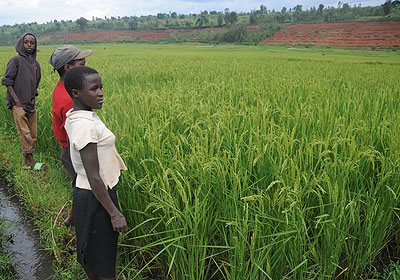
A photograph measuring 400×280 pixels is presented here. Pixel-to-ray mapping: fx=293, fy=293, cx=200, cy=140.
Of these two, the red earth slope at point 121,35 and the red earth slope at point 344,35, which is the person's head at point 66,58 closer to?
the red earth slope at point 344,35

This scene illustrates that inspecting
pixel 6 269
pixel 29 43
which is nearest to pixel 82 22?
pixel 29 43

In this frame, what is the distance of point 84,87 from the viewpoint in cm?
158

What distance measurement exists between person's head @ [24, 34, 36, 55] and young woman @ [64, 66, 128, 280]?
286 centimetres

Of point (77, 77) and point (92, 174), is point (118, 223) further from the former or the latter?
point (77, 77)

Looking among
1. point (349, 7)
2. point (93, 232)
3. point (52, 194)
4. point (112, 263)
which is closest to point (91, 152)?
point (93, 232)

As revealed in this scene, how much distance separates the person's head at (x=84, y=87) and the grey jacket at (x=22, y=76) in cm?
291

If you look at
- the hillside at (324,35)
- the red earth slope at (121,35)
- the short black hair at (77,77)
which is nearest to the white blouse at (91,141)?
the short black hair at (77,77)

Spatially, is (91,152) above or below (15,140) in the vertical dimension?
above

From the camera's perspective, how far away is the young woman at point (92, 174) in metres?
1.50

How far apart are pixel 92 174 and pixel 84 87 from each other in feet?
1.55

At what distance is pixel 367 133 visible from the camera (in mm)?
2709

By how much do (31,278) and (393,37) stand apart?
55.5 m

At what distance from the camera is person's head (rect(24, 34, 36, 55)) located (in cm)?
385

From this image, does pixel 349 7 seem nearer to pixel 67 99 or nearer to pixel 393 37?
pixel 393 37
